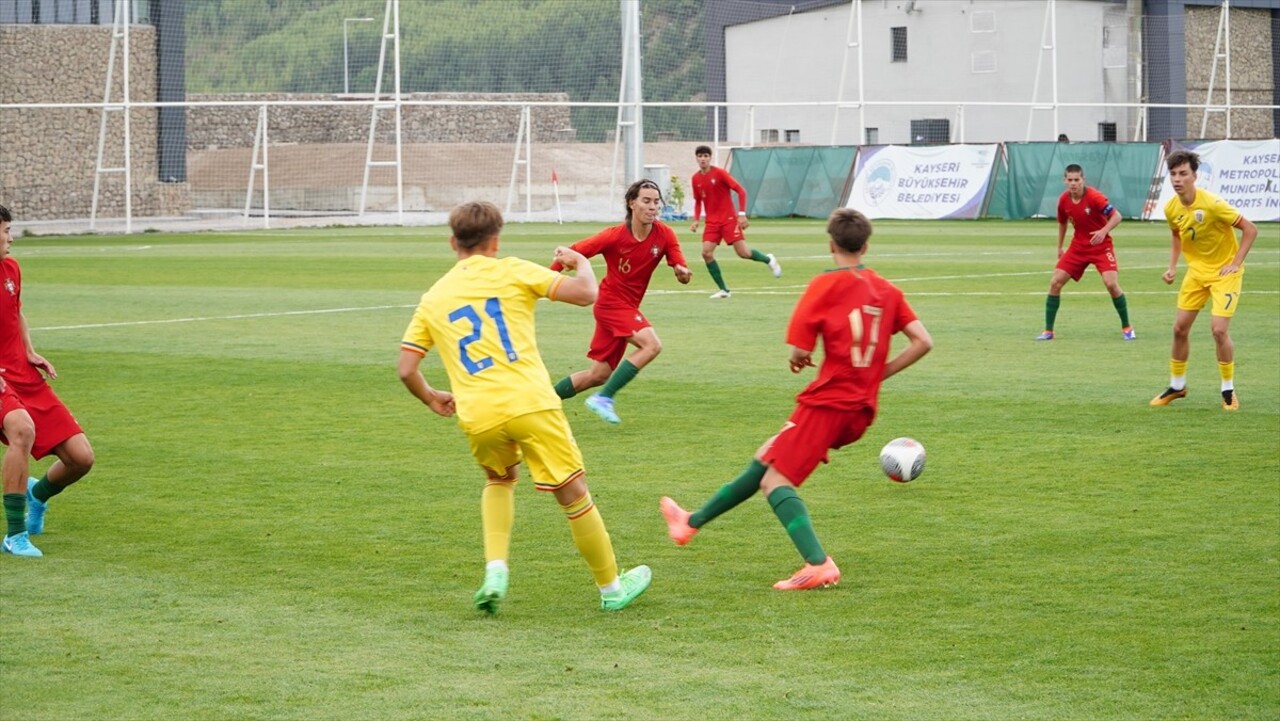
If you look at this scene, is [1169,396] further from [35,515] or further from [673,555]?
[35,515]

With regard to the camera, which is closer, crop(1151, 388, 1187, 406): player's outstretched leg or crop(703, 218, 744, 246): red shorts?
crop(1151, 388, 1187, 406): player's outstretched leg

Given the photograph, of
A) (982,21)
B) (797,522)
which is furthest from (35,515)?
(982,21)

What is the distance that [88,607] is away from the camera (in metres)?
7.14

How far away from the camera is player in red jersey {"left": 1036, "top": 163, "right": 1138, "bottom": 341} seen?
17.1 metres

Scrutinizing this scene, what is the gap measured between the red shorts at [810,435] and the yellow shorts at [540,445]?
104 cm

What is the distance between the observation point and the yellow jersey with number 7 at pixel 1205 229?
40.8 feet

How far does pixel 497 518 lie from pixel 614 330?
203 inches

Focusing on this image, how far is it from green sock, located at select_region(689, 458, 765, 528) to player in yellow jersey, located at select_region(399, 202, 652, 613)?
99 centimetres

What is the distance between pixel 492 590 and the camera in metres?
6.76

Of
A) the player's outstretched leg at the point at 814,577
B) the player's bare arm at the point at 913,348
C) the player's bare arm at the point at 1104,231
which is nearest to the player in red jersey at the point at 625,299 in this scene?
the player's bare arm at the point at 913,348

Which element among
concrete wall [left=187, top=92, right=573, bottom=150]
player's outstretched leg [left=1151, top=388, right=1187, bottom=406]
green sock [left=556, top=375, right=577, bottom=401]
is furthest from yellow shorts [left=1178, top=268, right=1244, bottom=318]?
concrete wall [left=187, top=92, right=573, bottom=150]

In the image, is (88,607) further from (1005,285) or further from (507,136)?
(507,136)

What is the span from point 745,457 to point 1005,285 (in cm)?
1358

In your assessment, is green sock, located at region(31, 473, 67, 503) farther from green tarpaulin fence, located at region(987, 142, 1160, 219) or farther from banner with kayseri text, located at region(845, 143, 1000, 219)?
banner with kayseri text, located at region(845, 143, 1000, 219)
